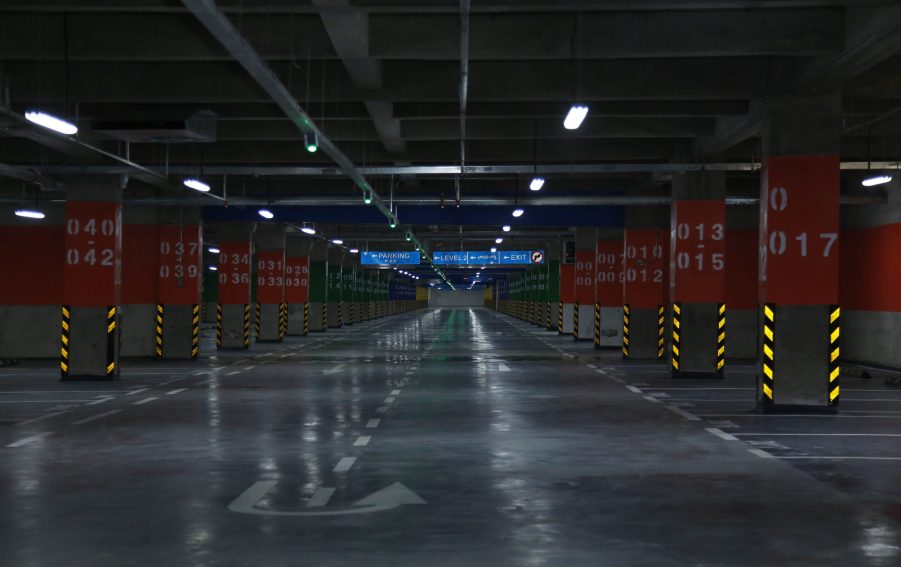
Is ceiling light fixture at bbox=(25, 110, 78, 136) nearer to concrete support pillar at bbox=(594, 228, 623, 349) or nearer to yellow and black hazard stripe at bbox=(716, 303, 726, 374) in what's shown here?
yellow and black hazard stripe at bbox=(716, 303, 726, 374)

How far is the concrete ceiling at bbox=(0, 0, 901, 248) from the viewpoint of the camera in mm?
17125

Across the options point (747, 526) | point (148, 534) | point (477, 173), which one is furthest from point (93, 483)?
point (477, 173)

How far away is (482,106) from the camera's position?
77.0 feet

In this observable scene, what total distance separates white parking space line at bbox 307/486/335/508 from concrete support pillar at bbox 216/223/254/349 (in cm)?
3503

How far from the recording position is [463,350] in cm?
4266

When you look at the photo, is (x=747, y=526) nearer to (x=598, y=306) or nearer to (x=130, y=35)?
(x=130, y=35)

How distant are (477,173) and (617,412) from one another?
11.4 m

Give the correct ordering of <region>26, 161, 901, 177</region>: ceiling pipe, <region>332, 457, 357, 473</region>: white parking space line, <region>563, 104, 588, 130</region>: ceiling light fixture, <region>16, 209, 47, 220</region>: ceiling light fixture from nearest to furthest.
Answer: <region>332, 457, 357, 473</region>: white parking space line, <region>563, 104, 588, 130</region>: ceiling light fixture, <region>26, 161, 901, 177</region>: ceiling pipe, <region>16, 209, 47, 220</region>: ceiling light fixture

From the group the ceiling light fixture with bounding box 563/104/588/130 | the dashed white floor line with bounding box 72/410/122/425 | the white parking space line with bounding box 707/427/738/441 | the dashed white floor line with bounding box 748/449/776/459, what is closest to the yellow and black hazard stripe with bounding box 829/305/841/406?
the white parking space line with bounding box 707/427/738/441

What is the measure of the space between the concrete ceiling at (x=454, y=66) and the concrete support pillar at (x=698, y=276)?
97 centimetres

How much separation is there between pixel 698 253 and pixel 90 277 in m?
15.5

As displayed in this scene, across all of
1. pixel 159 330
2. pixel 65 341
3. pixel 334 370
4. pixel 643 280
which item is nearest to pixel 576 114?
pixel 334 370

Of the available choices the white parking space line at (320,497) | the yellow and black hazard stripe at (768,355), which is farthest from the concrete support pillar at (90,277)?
the white parking space line at (320,497)

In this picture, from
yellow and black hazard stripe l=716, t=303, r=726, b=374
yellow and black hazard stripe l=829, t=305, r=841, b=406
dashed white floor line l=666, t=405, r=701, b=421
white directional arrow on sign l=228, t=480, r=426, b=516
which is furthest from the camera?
yellow and black hazard stripe l=716, t=303, r=726, b=374
